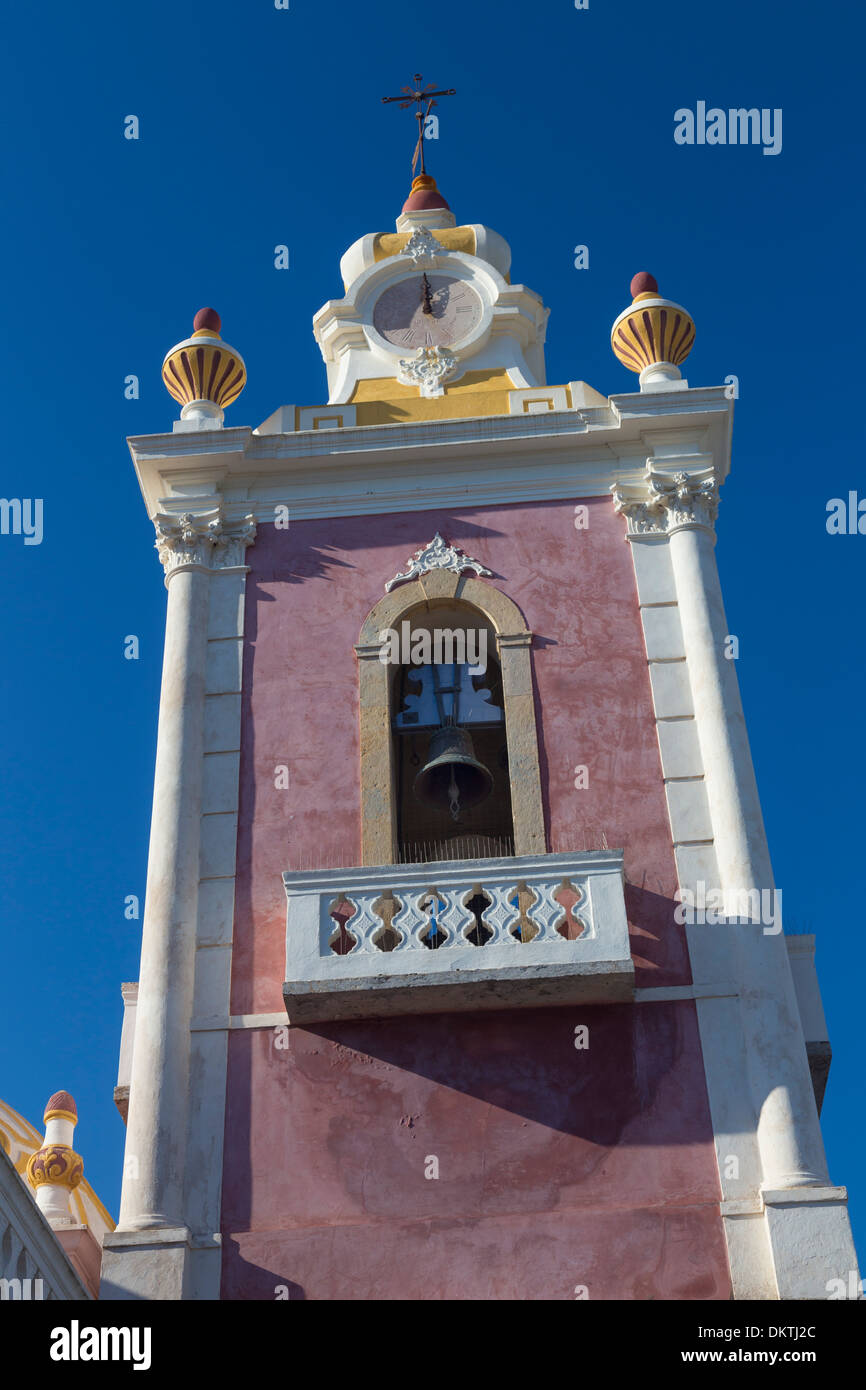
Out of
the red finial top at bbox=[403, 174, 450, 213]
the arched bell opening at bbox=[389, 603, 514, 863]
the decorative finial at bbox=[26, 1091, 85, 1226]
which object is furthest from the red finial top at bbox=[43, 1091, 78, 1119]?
the red finial top at bbox=[403, 174, 450, 213]

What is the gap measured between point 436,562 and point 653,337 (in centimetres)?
316

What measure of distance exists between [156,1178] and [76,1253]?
2.62m

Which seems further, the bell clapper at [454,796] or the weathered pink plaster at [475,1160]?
the bell clapper at [454,796]

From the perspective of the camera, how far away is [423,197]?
19.6 meters

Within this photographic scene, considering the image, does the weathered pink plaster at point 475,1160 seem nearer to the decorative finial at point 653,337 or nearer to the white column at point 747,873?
the white column at point 747,873

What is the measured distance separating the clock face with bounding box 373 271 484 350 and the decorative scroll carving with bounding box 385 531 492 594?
2.87 m

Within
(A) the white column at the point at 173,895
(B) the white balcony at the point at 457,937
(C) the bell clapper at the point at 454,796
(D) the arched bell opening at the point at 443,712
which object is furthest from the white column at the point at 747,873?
(A) the white column at the point at 173,895

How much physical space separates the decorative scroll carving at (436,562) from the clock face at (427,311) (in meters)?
2.87

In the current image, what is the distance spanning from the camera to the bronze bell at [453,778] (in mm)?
14500

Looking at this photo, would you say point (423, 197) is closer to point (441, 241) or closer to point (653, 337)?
point (441, 241)

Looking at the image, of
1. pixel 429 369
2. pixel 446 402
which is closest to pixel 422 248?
pixel 429 369
